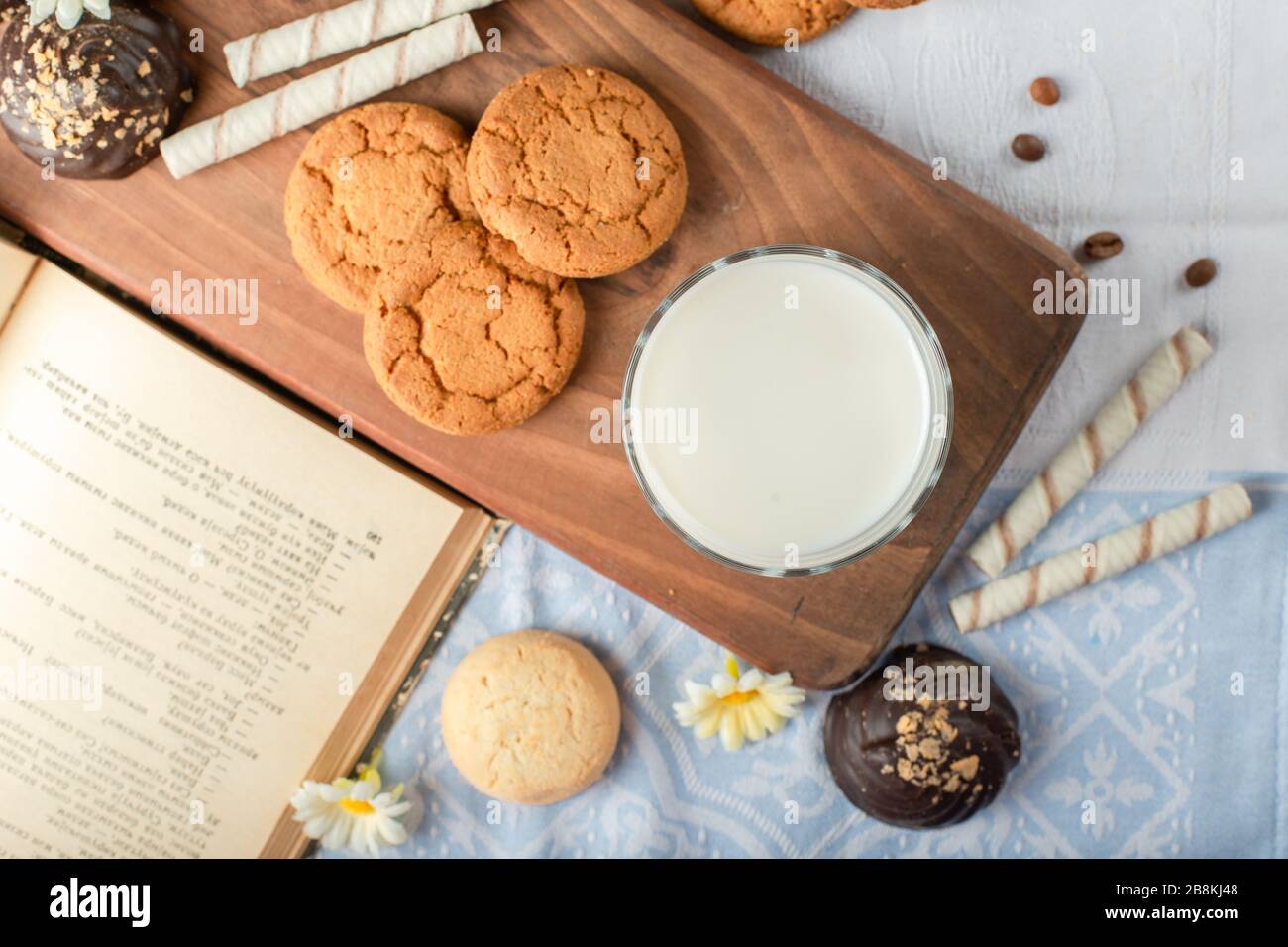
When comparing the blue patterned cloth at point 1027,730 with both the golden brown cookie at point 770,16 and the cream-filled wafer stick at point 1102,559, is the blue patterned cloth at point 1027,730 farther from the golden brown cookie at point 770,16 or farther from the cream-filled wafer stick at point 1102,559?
the golden brown cookie at point 770,16

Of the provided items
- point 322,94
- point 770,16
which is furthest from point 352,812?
point 770,16

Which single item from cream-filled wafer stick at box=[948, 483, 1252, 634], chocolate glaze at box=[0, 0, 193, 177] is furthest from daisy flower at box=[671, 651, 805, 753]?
chocolate glaze at box=[0, 0, 193, 177]

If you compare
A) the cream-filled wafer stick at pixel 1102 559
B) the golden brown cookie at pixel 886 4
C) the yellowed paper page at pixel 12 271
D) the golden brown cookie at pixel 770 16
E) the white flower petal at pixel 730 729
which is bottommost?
the white flower petal at pixel 730 729

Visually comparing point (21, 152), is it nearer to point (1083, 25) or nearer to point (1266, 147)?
point (1083, 25)

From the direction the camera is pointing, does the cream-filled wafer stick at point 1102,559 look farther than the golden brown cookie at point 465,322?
Yes

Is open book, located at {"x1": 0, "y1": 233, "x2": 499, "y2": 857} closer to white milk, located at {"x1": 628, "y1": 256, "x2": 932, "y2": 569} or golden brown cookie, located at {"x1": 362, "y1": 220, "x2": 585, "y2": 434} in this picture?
golden brown cookie, located at {"x1": 362, "y1": 220, "x2": 585, "y2": 434}

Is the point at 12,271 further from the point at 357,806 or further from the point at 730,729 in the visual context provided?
the point at 730,729

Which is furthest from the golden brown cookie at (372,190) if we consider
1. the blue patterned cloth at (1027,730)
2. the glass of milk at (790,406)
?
the blue patterned cloth at (1027,730)

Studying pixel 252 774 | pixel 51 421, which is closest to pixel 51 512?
pixel 51 421
